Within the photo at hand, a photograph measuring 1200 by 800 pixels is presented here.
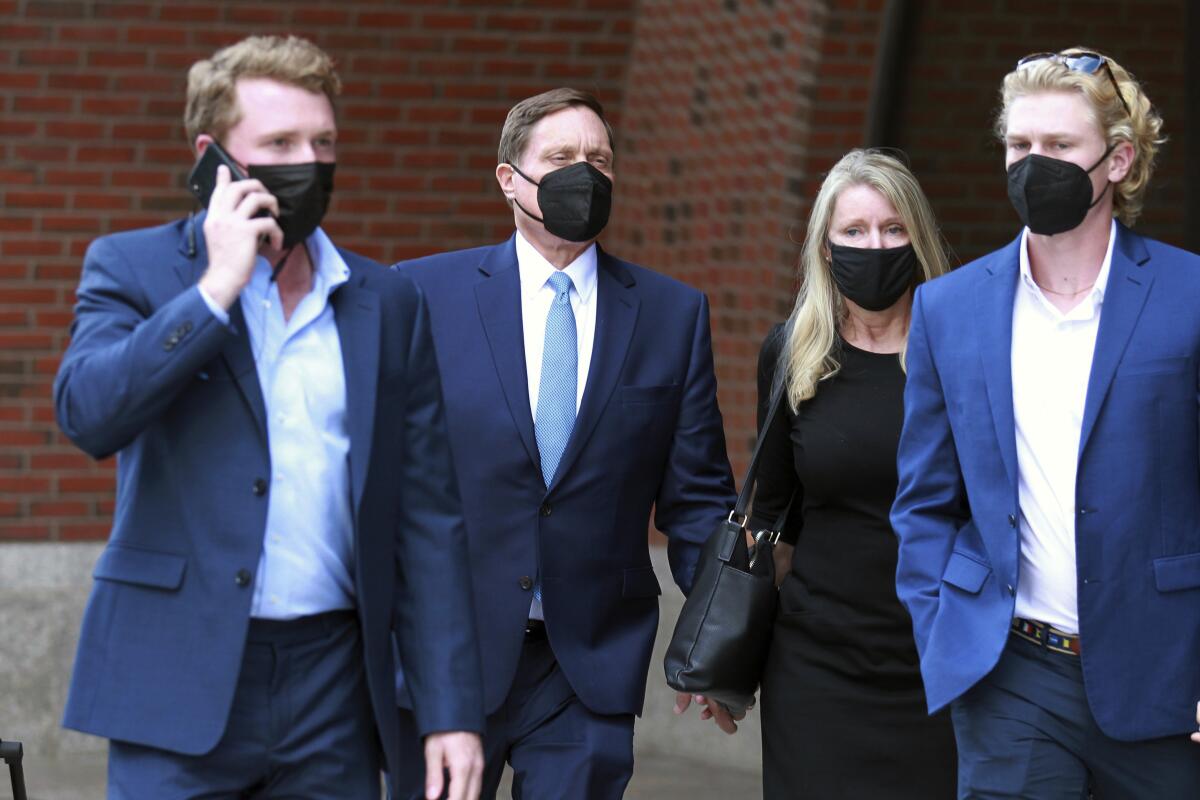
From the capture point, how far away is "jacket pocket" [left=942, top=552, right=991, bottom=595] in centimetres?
399

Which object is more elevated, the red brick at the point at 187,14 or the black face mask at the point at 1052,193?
the red brick at the point at 187,14

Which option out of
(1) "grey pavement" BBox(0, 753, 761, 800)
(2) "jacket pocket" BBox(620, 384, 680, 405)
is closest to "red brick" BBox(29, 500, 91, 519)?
(1) "grey pavement" BBox(0, 753, 761, 800)

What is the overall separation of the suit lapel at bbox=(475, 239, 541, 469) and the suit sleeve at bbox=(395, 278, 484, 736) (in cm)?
90

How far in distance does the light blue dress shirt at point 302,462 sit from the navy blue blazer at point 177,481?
3 cm

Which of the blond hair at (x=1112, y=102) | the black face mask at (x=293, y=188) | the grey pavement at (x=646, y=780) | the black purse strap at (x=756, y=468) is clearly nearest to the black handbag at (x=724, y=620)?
the black purse strap at (x=756, y=468)

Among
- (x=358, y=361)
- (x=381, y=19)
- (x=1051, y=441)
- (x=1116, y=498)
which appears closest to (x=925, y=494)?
(x=1051, y=441)

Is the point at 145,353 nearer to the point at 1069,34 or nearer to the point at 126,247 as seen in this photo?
the point at 126,247

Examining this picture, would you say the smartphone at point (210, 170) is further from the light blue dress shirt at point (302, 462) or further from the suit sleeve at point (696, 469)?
the suit sleeve at point (696, 469)

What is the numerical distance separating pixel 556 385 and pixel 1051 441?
120cm

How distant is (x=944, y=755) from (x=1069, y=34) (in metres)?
3.66

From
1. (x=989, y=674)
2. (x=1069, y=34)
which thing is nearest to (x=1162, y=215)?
(x=1069, y=34)

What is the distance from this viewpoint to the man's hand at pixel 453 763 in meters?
3.49

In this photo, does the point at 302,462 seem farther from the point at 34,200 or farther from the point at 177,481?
the point at 34,200

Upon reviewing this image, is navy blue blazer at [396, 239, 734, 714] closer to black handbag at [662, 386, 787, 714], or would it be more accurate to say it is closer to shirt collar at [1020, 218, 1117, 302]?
black handbag at [662, 386, 787, 714]
